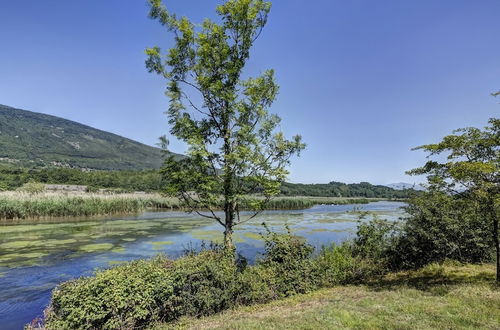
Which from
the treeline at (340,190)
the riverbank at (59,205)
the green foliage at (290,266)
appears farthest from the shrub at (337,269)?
the treeline at (340,190)

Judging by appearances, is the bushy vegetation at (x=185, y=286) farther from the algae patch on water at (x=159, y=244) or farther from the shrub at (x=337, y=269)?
the algae patch on water at (x=159, y=244)

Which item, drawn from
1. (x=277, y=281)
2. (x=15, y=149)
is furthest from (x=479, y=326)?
(x=15, y=149)

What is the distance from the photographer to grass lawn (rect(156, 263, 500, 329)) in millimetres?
5387

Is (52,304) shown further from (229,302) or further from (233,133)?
(233,133)

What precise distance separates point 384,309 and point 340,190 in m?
135

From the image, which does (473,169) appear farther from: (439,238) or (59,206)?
(59,206)

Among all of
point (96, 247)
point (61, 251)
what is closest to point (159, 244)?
point (96, 247)

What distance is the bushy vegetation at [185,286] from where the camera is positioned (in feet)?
17.7

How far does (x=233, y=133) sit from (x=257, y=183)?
180 cm

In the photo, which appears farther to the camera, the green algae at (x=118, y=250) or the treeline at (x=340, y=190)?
the treeline at (x=340, y=190)

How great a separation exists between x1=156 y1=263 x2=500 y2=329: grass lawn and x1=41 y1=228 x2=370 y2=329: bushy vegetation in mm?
395

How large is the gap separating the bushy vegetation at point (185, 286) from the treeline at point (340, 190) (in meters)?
96.2

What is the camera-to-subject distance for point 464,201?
717 cm

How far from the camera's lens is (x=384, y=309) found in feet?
20.2
